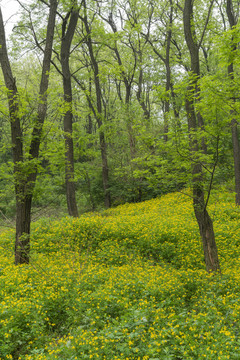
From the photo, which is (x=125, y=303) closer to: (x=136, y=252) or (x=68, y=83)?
(x=136, y=252)

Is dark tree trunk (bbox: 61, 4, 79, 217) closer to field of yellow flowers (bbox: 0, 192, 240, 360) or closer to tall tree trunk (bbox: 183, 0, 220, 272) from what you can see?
field of yellow flowers (bbox: 0, 192, 240, 360)

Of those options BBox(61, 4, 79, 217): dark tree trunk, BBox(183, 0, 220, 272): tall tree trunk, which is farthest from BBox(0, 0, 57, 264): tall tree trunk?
BBox(61, 4, 79, 217): dark tree trunk

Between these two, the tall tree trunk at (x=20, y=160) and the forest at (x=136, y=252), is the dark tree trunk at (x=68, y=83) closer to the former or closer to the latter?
the forest at (x=136, y=252)

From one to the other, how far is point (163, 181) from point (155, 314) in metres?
Answer: 2.97

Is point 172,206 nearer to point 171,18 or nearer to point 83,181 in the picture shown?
point 83,181

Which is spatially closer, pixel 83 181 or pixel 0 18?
pixel 0 18

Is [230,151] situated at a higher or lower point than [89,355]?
higher

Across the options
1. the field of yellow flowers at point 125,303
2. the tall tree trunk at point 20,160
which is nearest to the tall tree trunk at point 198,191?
the field of yellow flowers at point 125,303

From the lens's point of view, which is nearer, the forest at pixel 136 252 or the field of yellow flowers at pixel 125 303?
the field of yellow flowers at pixel 125 303

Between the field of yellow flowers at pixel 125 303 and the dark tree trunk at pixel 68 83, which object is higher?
the dark tree trunk at pixel 68 83

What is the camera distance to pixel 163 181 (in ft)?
21.8

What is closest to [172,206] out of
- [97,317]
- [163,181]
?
[163,181]

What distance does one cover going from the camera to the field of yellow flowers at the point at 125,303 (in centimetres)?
396

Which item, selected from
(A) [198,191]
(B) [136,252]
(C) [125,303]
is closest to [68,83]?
(B) [136,252]
